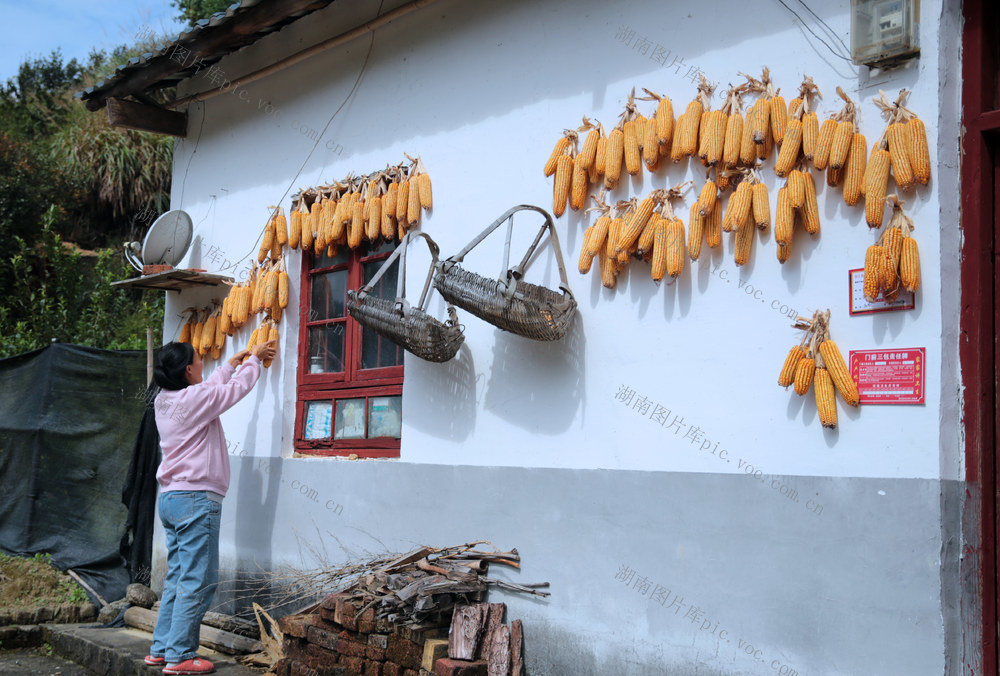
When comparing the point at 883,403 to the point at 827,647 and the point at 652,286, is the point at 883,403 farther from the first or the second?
the point at 652,286

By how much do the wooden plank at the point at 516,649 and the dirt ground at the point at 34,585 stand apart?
4565mm

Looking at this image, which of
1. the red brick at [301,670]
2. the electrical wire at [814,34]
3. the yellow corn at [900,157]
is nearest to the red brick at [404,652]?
the red brick at [301,670]

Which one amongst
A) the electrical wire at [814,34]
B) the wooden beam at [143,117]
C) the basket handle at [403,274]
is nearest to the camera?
the electrical wire at [814,34]

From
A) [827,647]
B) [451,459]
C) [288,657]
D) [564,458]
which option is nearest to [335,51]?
[451,459]

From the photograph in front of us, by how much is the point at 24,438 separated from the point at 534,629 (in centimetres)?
547

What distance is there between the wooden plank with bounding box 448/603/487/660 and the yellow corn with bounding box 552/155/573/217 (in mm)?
2227

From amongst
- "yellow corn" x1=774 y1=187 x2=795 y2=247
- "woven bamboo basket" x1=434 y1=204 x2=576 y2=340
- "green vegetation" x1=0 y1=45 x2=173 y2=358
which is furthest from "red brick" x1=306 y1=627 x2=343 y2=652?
"green vegetation" x1=0 y1=45 x2=173 y2=358

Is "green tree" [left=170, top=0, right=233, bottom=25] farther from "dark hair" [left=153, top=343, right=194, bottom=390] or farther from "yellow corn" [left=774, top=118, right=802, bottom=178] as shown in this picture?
"yellow corn" [left=774, top=118, right=802, bottom=178]

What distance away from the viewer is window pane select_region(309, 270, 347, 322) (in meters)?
6.77

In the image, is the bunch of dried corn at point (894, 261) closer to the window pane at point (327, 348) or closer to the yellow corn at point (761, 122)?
the yellow corn at point (761, 122)

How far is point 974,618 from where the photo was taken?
11.3 ft

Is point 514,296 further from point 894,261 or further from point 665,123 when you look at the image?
point 894,261

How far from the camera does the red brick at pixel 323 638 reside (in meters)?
A: 5.04

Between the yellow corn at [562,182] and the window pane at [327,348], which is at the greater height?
the yellow corn at [562,182]
